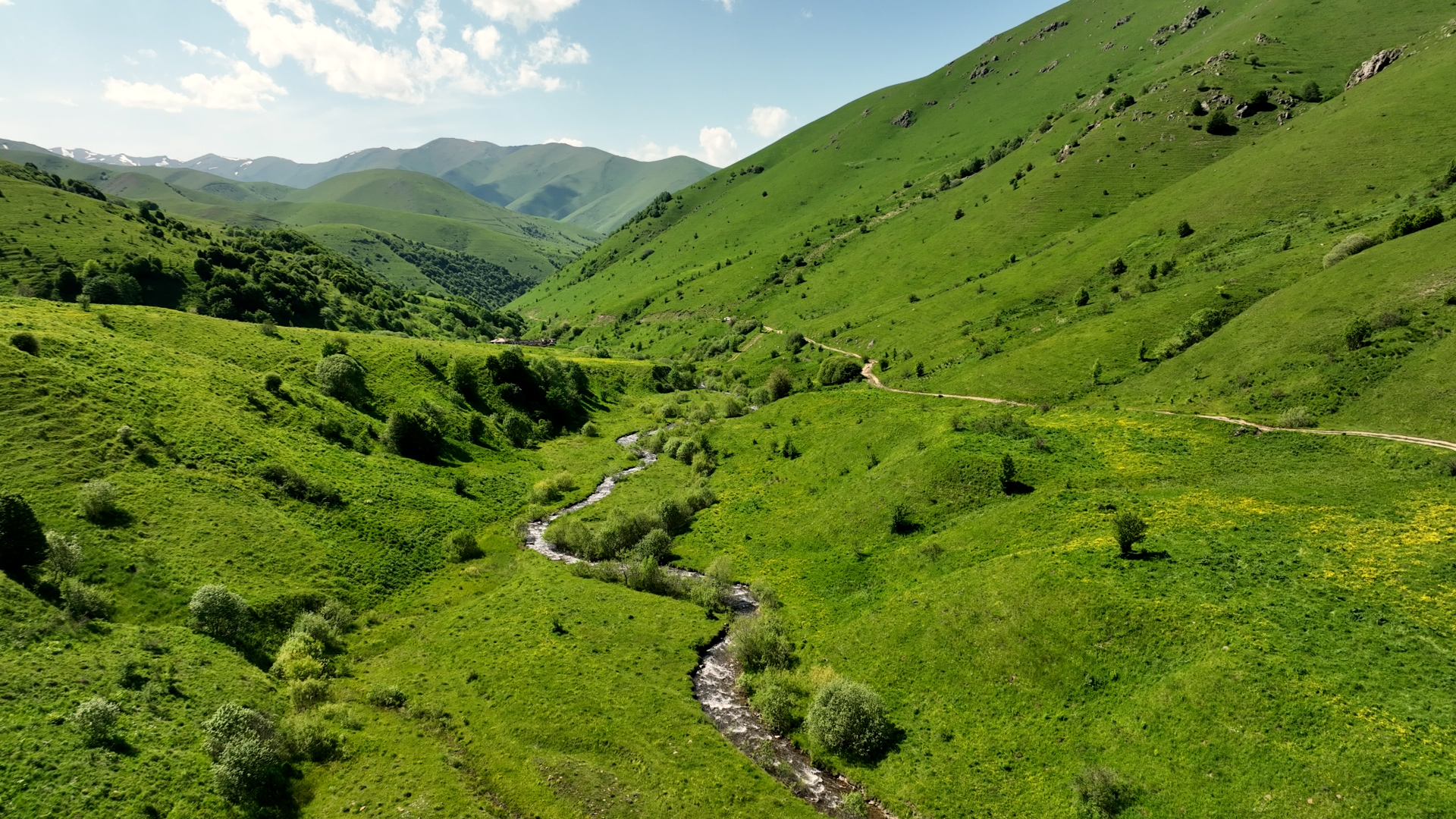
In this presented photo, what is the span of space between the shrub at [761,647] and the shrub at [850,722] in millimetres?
7702

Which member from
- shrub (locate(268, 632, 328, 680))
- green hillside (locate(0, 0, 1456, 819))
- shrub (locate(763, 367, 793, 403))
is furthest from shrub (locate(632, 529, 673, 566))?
shrub (locate(763, 367, 793, 403))

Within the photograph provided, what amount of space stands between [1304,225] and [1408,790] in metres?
97.0

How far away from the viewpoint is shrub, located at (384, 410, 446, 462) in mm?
81756

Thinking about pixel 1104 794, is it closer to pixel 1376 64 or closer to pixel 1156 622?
pixel 1156 622

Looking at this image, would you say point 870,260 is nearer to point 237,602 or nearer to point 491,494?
point 491,494

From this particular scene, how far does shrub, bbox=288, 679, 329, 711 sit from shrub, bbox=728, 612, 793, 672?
107 feet

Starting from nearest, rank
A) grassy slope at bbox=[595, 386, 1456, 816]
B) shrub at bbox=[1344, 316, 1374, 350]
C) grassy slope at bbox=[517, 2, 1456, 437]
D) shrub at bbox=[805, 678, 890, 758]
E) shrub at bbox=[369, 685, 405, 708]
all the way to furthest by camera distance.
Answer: grassy slope at bbox=[595, 386, 1456, 816], shrub at bbox=[805, 678, 890, 758], shrub at bbox=[369, 685, 405, 708], shrub at bbox=[1344, 316, 1374, 350], grassy slope at bbox=[517, 2, 1456, 437]

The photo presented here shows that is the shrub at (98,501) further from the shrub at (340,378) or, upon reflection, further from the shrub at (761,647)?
the shrub at (761,647)

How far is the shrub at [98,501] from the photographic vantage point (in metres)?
46.2

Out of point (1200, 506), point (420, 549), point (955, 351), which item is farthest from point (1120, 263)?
point (420, 549)

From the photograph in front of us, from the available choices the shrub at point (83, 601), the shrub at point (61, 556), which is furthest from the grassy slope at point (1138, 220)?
the shrub at point (61, 556)

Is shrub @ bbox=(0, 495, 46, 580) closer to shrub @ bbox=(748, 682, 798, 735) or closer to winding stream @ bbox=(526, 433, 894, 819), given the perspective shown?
winding stream @ bbox=(526, 433, 894, 819)

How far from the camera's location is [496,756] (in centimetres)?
3775

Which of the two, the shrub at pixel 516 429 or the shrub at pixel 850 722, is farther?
the shrub at pixel 516 429
